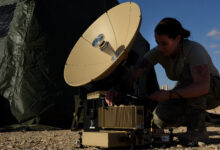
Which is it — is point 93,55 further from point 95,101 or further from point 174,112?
point 174,112

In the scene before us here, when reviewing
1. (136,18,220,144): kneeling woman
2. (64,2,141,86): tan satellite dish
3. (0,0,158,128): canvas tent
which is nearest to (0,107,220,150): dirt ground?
(136,18,220,144): kneeling woman

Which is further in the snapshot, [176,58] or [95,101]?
[95,101]

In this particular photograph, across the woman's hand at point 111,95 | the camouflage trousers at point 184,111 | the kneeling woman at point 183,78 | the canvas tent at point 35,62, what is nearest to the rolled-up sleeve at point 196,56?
the kneeling woman at point 183,78

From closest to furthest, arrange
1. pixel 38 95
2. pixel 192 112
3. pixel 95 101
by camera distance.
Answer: pixel 192 112
pixel 95 101
pixel 38 95

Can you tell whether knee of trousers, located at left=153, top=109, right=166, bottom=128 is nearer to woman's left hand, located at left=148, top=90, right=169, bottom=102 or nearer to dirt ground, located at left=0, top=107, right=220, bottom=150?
dirt ground, located at left=0, top=107, right=220, bottom=150

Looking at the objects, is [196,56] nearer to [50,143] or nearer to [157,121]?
[157,121]

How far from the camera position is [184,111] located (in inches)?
111

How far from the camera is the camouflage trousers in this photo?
2670mm

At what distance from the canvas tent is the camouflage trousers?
2884mm

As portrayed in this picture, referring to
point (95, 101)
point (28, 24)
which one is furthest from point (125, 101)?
point (28, 24)

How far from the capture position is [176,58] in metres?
2.78

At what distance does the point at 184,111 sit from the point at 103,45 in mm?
1362

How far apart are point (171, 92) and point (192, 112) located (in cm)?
41

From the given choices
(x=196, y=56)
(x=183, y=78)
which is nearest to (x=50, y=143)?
(x=183, y=78)
